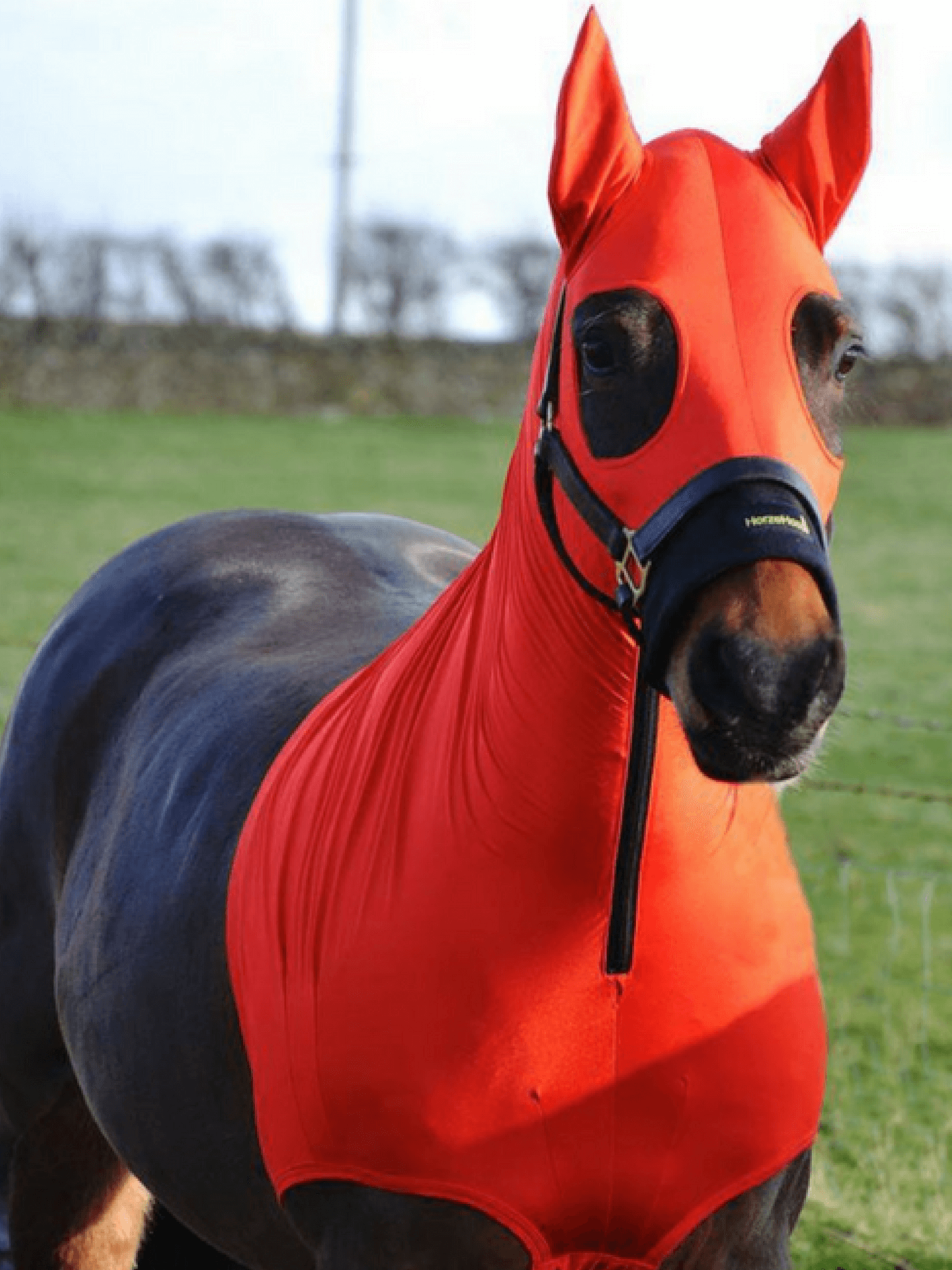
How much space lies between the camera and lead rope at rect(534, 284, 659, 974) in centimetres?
205

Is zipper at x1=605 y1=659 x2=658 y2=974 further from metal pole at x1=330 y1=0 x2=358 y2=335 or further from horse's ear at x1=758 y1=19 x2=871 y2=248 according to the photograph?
metal pole at x1=330 y1=0 x2=358 y2=335

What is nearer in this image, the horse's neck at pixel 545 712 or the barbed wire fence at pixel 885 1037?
the horse's neck at pixel 545 712

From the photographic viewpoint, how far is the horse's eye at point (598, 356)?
1.99 metres

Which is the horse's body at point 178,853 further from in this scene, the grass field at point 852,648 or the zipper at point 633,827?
the grass field at point 852,648

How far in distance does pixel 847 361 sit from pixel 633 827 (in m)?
0.60

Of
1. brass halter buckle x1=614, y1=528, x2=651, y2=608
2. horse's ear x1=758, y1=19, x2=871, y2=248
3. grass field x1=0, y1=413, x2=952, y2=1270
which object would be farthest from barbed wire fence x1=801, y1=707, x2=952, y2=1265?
horse's ear x1=758, y1=19, x2=871, y2=248

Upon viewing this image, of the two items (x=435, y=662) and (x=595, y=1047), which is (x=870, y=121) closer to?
(x=435, y=662)

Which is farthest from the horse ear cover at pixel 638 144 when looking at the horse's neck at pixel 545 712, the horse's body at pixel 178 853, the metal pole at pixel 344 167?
the metal pole at pixel 344 167

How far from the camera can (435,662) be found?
91.7 inches

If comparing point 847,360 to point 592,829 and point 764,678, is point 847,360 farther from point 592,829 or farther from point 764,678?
point 592,829

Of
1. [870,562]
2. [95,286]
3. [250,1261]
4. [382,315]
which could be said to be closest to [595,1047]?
[250,1261]

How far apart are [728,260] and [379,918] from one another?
88 cm

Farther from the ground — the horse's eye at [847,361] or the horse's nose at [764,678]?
the horse's eye at [847,361]

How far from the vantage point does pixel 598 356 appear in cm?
201
